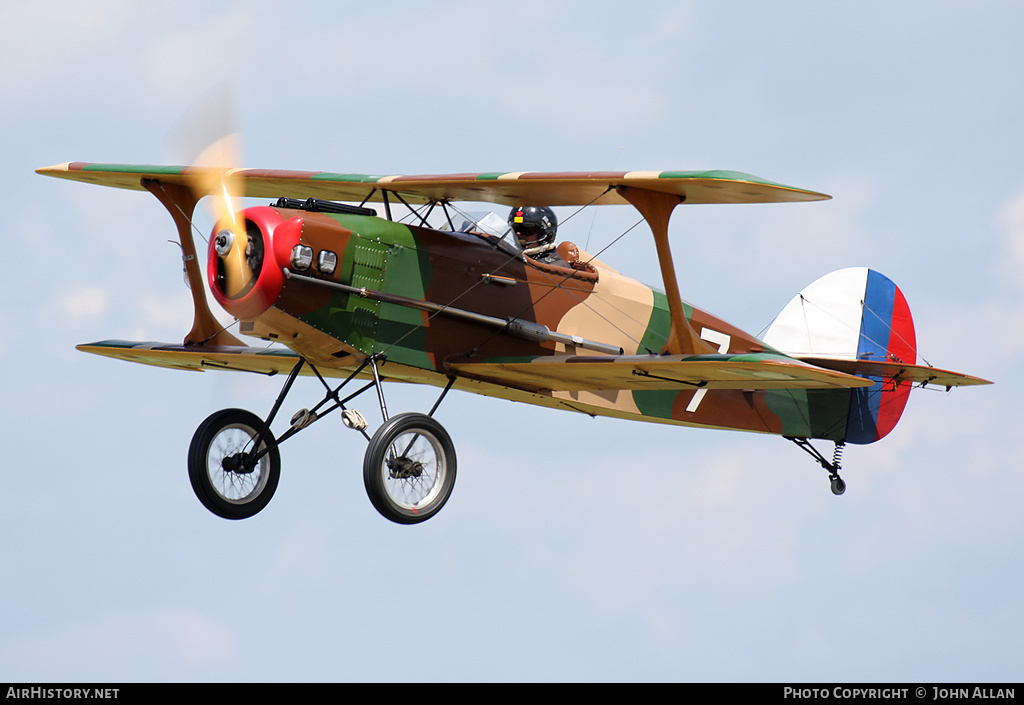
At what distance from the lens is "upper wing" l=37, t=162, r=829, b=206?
428 inches

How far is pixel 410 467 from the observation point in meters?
10.8

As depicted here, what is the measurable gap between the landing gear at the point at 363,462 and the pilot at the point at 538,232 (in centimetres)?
166

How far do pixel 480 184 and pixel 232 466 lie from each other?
3.30 m

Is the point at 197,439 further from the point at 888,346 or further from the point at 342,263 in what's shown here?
the point at 888,346

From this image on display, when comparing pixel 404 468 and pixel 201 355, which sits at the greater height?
pixel 201 355

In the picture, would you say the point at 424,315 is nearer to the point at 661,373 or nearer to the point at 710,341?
the point at 661,373

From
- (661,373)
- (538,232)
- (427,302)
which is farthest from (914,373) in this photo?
(427,302)

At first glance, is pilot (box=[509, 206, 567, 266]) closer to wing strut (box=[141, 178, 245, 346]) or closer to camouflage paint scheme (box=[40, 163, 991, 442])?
camouflage paint scheme (box=[40, 163, 991, 442])

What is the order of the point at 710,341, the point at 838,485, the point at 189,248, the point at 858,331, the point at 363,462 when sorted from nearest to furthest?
the point at 363,462
the point at 189,248
the point at 710,341
the point at 838,485
the point at 858,331

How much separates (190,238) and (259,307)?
2.64 meters

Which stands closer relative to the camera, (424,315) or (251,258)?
(251,258)

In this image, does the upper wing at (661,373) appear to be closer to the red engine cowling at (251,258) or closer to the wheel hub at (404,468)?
the wheel hub at (404,468)

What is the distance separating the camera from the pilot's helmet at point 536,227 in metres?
12.8

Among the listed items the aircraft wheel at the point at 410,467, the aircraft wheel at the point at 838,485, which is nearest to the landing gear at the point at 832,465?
the aircraft wheel at the point at 838,485
